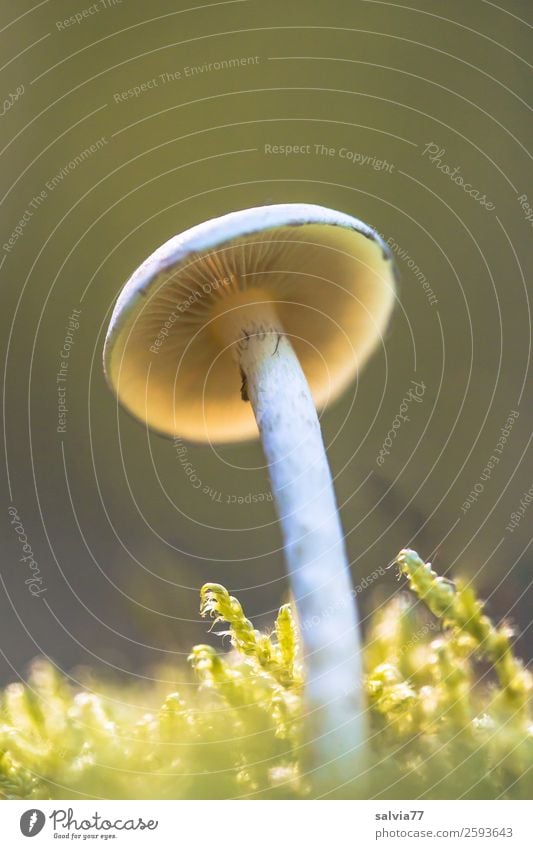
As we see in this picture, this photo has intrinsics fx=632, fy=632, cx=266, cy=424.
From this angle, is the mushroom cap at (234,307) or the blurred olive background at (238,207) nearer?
the mushroom cap at (234,307)

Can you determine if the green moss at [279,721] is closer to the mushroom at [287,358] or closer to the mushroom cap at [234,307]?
the mushroom at [287,358]

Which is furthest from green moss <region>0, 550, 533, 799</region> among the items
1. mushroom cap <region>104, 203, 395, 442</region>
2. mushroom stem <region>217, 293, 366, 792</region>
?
mushroom cap <region>104, 203, 395, 442</region>

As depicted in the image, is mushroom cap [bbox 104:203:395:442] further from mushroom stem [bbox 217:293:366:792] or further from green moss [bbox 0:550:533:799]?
green moss [bbox 0:550:533:799]

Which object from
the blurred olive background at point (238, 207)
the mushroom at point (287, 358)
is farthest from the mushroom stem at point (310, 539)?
the blurred olive background at point (238, 207)

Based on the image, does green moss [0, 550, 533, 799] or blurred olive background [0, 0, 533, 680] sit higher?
blurred olive background [0, 0, 533, 680]

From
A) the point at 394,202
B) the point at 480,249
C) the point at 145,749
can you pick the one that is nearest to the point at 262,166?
the point at 394,202
